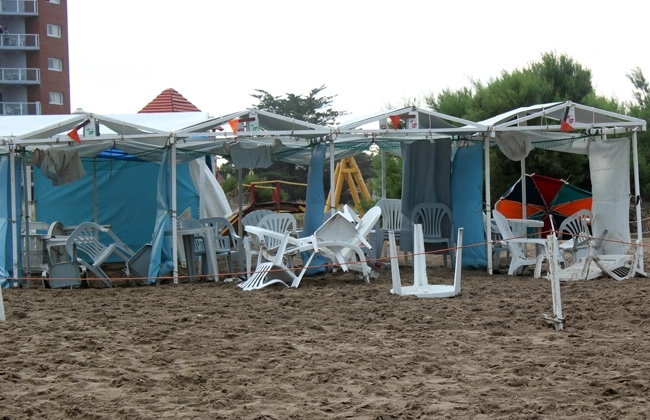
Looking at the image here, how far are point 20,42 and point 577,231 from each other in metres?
41.9

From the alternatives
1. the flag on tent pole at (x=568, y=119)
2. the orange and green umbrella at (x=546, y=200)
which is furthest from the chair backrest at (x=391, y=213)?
the flag on tent pole at (x=568, y=119)

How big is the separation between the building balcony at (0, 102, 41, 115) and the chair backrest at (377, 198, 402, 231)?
121 feet

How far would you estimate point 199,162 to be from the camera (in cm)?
1605

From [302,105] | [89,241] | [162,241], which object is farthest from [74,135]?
[302,105]

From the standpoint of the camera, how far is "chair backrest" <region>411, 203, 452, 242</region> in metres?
12.9

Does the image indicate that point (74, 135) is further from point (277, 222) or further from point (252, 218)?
point (252, 218)

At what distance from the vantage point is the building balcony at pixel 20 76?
48.0 m

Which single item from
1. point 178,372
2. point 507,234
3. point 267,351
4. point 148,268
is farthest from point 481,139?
point 178,372

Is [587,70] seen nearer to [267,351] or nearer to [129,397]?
[267,351]

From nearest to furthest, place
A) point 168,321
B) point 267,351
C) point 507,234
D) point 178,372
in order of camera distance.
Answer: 1. point 178,372
2. point 267,351
3. point 168,321
4. point 507,234

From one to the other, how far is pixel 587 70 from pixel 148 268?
1188cm

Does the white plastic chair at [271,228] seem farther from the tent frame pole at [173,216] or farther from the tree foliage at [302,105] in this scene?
the tree foliage at [302,105]

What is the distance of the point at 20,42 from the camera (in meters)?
48.2

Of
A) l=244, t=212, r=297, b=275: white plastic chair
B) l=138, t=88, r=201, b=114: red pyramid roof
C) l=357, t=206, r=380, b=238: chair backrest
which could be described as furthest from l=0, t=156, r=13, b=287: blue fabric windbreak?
l=138, t=88, r=201, b=114: red pyramid roof
